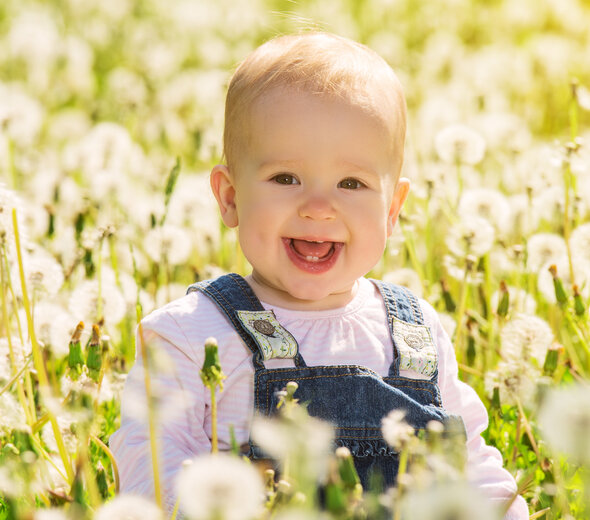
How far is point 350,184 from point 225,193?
26cm

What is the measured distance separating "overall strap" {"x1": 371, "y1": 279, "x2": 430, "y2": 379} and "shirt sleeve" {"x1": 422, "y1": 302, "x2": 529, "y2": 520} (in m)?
0.03

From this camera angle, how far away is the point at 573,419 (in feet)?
2.42

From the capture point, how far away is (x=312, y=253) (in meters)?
1.61

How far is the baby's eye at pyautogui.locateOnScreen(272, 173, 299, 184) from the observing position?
1.60m

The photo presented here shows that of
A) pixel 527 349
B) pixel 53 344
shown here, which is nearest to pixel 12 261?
pixel 53 344

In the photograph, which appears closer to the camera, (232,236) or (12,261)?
(12,261)

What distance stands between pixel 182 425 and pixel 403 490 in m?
0.42

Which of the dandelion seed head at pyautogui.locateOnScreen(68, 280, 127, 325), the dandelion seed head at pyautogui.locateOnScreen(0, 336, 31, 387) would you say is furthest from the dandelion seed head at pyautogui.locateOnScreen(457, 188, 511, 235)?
the dandelion seed head at pyautogui.locateOnScreen(0, 336, 31, 387)

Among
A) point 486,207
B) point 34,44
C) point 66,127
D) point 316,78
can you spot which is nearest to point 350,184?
point 316,78

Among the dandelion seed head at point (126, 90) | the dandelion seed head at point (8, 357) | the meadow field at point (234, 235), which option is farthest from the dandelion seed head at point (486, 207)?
the dandelion seed head at point (126, 90)

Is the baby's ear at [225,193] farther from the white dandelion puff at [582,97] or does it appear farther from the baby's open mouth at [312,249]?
the white dandelion puff at [582,97]

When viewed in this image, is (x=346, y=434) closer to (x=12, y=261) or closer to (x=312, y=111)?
(x=312, y=111)

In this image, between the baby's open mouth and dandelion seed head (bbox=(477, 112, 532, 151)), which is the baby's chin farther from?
dandelion seed head (bbox=(477, 112, 532, 151))

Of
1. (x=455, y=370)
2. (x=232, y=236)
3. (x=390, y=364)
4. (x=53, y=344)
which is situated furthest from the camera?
(x=232, y=236)
